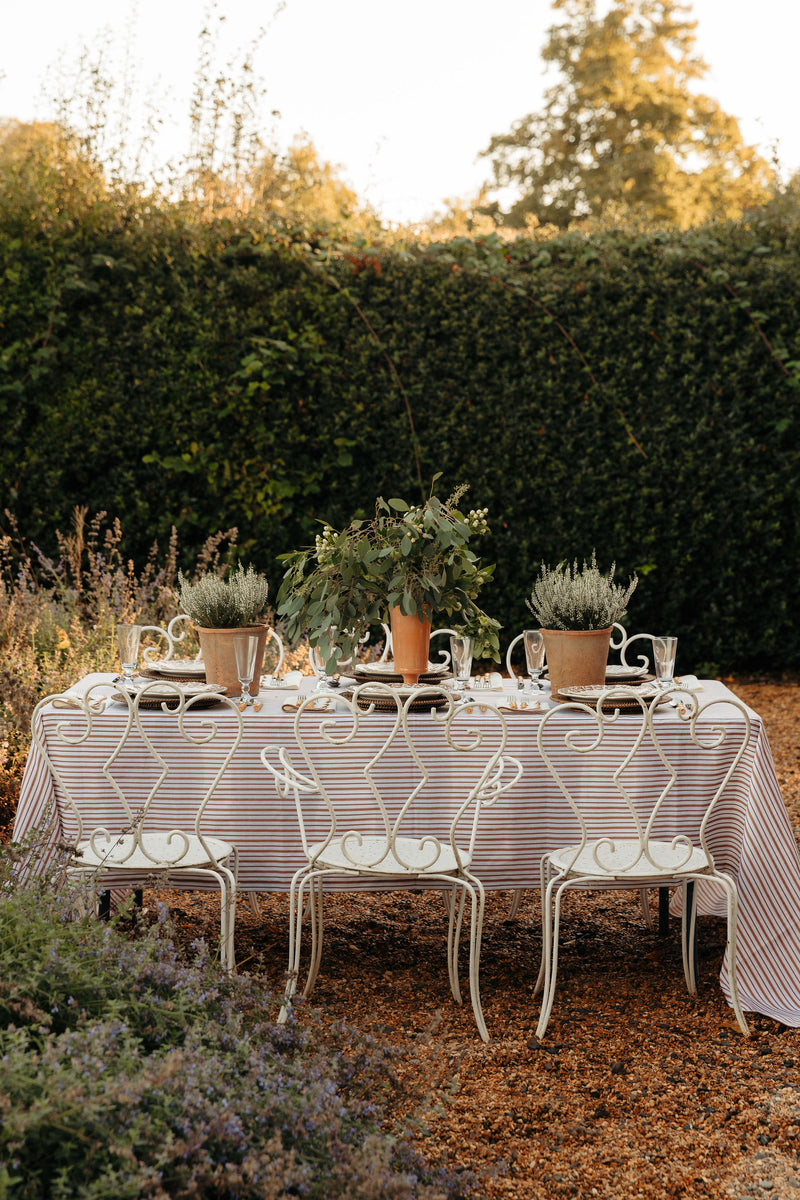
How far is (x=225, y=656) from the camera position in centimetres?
314

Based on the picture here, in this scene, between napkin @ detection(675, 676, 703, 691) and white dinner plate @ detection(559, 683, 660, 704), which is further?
napkin @ detection(675, 676, 703, 691)

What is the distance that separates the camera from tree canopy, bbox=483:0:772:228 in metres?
17.9

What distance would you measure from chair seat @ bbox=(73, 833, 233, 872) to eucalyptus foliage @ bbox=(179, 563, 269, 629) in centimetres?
64

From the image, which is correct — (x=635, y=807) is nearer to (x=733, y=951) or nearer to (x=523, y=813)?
(x=523, y=813)

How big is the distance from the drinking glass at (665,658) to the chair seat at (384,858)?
2.63ft

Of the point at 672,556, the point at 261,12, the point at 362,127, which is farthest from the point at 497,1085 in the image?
the point at 362,127

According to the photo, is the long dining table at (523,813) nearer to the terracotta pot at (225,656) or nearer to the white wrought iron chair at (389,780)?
the white wrought iron chair at (389,780)

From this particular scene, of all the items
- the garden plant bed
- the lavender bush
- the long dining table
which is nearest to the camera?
the lavender bush

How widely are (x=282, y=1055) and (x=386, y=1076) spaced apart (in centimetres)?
18

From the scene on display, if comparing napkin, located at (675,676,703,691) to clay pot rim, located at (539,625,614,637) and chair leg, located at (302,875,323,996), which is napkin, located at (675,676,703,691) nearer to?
clay pot rim, located at (539,625,614,637)

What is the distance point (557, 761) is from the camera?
9.71ft

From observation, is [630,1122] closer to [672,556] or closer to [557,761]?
[557,761]

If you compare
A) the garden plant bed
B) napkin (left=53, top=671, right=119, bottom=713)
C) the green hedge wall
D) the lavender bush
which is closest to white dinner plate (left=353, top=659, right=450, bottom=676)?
napkin (left=53, top=671, right=119, bottom=713)

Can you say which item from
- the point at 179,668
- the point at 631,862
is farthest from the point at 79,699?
the point at 631,862
